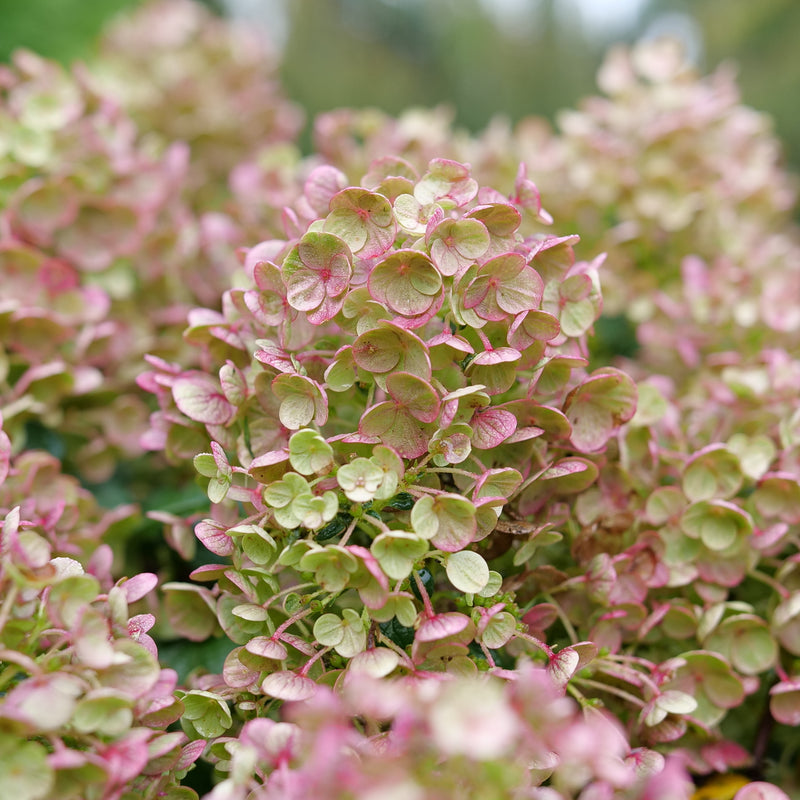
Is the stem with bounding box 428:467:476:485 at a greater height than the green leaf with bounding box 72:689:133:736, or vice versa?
the stem with bounding box 428:467:476:485

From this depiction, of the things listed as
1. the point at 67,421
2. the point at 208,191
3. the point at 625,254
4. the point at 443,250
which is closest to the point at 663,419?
the point at 443,250

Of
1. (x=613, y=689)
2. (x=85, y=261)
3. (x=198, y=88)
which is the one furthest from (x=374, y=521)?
(x=198, y=88)

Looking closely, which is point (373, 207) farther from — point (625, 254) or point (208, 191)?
point (208, 191)

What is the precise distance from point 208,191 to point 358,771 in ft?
3.86

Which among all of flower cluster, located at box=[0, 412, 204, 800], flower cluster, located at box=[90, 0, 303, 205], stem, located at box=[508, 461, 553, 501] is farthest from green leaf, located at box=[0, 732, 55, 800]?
flower cluster, located at box=[90, 0, 303, 205]

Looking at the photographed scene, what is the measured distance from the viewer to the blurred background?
113 inches

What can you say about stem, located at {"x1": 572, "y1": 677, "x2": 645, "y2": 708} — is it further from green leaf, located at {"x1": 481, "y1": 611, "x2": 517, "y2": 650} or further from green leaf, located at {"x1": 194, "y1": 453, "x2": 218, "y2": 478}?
green leaf, located at {"x1": 194, "y1": 453, "x2": 218, "y2": 478}

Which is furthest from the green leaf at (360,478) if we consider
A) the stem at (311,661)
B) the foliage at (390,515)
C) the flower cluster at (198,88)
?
the flower cluster at (198,88)

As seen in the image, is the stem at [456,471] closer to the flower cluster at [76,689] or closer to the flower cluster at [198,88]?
the flower cluster at [76,689]

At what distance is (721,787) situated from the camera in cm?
70

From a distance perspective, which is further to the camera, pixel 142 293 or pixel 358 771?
pixel 142 293

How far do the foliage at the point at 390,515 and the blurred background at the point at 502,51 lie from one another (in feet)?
6.56

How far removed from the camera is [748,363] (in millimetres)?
907

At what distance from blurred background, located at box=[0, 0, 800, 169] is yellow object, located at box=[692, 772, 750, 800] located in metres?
2.43
